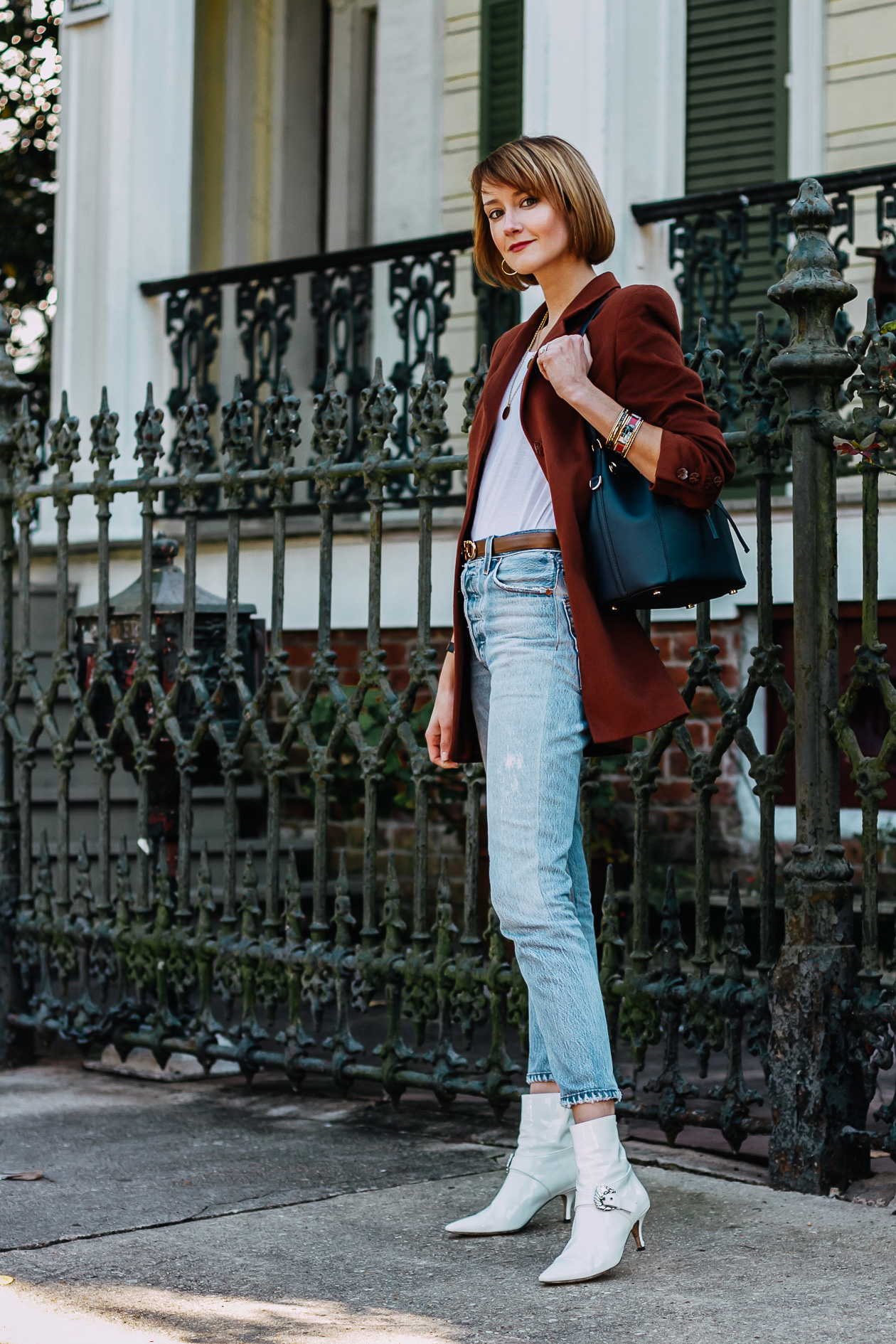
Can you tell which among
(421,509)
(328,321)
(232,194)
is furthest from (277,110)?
(421,509)

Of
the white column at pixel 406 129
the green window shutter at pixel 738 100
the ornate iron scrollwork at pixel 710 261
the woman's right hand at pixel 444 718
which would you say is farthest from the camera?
the white column at pixel 406 129

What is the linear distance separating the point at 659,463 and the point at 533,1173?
140cm

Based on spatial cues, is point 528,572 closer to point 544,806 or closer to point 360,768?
→ point 544,806

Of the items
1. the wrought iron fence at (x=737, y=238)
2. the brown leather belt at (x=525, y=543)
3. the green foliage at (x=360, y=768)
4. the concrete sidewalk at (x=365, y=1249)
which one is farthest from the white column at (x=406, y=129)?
the brown leather belt at (x=525, y=543)

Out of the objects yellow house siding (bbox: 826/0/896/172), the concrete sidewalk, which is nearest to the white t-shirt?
the concrete sidewalk

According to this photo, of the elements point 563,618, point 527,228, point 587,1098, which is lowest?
point 587,1098

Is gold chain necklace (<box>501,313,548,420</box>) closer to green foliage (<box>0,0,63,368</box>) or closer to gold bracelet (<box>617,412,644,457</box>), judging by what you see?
gold bracelet (<box>617,412,644,457</box>)

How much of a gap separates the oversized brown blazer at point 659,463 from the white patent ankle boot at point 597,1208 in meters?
0.72

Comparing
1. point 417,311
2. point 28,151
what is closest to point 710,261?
point 417,311

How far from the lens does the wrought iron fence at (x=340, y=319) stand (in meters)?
8.18

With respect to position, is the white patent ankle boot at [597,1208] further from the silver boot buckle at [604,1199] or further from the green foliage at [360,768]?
the green foliage at [360,768]

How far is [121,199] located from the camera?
8953 mm

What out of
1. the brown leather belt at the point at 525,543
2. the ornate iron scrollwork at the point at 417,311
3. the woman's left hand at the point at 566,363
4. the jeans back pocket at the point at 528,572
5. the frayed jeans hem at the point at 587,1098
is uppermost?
the ornate iron scrollwork at the point at 417,311

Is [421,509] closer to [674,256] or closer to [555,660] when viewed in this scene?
[555,660]
